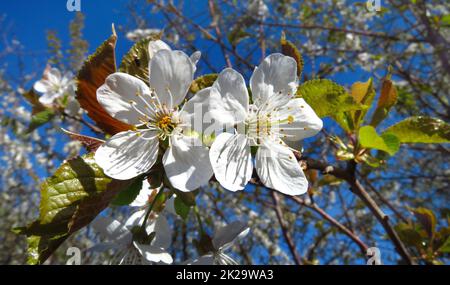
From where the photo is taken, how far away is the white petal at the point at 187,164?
65cm

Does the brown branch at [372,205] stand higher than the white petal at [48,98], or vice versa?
the white petal at [48,98]

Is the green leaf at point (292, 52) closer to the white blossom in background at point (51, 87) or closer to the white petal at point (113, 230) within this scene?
the white petal at point (113, 230)

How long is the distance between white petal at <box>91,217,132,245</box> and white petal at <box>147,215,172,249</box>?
0.21 ft

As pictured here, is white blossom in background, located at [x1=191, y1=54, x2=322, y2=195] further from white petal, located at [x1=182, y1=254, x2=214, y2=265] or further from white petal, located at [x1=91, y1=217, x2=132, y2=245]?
white petal, located at [x1=91, y1=217, x2=132, y2=245]

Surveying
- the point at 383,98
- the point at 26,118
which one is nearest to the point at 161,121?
the point at 383,98

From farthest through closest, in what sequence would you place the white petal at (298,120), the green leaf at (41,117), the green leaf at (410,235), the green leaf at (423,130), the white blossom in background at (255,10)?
the white blossom in background at (255,10)
the green leaf at (41,117)
the green leaf at (410,235)
the green leaf at (423,130)
the white petal at (298,120)

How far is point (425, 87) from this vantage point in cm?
247

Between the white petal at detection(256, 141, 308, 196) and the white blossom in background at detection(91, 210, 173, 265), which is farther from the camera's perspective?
the white blossom in background at detection(91, 210, 173, 265)

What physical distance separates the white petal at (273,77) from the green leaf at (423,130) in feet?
1.13

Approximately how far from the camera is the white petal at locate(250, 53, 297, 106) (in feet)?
2.38

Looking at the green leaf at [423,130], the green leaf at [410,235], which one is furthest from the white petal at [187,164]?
the green leaf at [410,235]

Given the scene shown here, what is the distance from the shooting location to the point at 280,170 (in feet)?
2.39

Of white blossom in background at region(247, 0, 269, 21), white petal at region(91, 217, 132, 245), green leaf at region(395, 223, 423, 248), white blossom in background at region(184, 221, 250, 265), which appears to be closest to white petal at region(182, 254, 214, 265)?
white blossom in background at region(184, 221, 250, 265)
